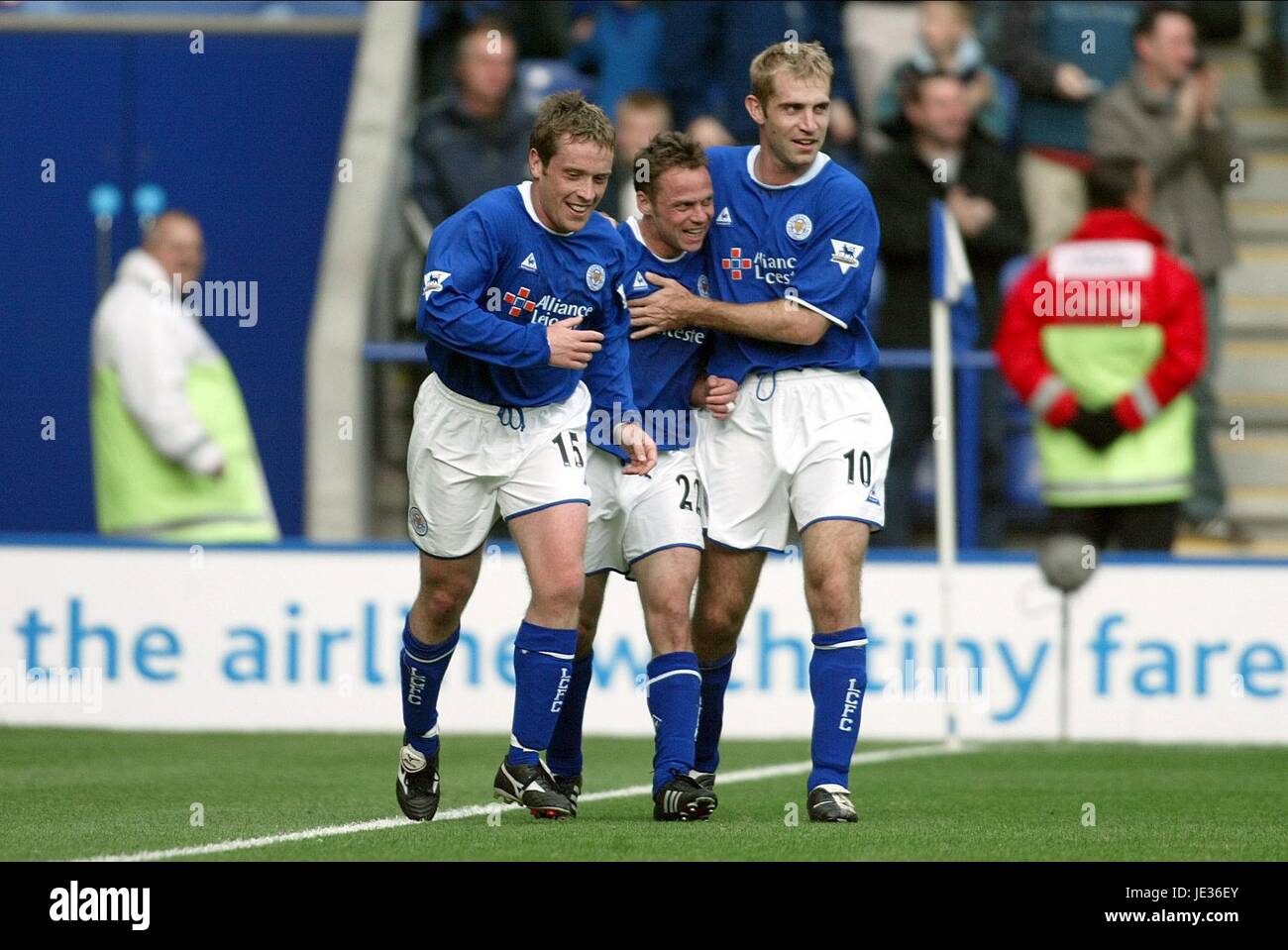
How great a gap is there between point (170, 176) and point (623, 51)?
3.78m

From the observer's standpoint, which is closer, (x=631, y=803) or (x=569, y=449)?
(x=569, y=449)

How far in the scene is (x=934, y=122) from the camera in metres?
13.5

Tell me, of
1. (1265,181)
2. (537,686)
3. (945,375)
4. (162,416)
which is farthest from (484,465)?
(1265,181)

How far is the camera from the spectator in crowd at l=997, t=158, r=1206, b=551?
12766 mm

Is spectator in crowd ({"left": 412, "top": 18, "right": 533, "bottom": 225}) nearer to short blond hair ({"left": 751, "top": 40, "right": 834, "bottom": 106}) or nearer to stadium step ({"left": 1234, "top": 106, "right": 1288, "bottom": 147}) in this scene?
stadium step ({"left": 1234, "top": 106, "right": 1288, "bottom": 147})

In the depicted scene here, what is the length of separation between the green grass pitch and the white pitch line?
7cm

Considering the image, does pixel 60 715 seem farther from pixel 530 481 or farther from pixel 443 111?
pixel 530 481

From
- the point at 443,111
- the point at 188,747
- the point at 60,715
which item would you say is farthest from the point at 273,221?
the point at 188,747

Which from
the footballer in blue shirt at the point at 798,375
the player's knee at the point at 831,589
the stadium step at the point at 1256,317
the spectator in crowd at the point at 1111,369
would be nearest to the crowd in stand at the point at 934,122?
the spectator in crowd at the point at 1111,369

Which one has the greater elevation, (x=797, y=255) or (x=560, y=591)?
(x=797, y=255)

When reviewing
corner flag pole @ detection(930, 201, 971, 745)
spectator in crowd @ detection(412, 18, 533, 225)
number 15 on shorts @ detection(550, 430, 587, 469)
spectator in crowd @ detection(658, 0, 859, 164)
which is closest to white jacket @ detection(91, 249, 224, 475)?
spectator in crowd @ detection(412, 18, 533, 225)

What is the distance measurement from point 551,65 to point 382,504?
2.82 metres

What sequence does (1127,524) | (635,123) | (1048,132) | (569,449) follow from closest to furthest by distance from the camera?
(569,449) → (1127,524) → (635,123) → (1048,132)
